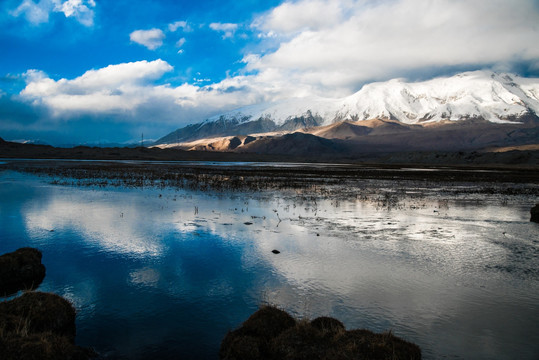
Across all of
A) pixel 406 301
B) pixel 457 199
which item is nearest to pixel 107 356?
pixel 406 301

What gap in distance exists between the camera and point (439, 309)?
34.2ft

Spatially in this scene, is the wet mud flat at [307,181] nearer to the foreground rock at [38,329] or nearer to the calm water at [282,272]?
the calm water at [282,272]

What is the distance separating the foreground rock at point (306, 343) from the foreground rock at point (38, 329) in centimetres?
306

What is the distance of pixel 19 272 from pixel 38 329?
4.37 meters

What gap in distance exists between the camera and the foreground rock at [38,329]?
6.71 m

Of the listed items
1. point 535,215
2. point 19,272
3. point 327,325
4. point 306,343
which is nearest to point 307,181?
point 535,215

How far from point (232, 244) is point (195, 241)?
181 centimetres

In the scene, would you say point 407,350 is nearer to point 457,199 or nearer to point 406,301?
point 406,301

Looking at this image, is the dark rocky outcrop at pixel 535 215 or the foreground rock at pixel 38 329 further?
the dark rocky outcrop at pixel 535 215

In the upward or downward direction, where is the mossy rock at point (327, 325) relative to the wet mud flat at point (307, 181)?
downward

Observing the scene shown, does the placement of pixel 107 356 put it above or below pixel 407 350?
below

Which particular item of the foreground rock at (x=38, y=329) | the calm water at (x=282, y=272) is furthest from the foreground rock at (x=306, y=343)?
the foreground rock at (x=38, y=329)

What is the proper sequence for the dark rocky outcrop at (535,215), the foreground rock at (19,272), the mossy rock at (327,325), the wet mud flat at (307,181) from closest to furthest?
1. the mossy rock at (327,325)
2. the foreground rock at (19,272)
3. the dark rocky outcrop at (535,215)
4. the wet mud flat at (307,181)

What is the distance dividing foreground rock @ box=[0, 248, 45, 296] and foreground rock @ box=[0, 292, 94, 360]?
2.97m
